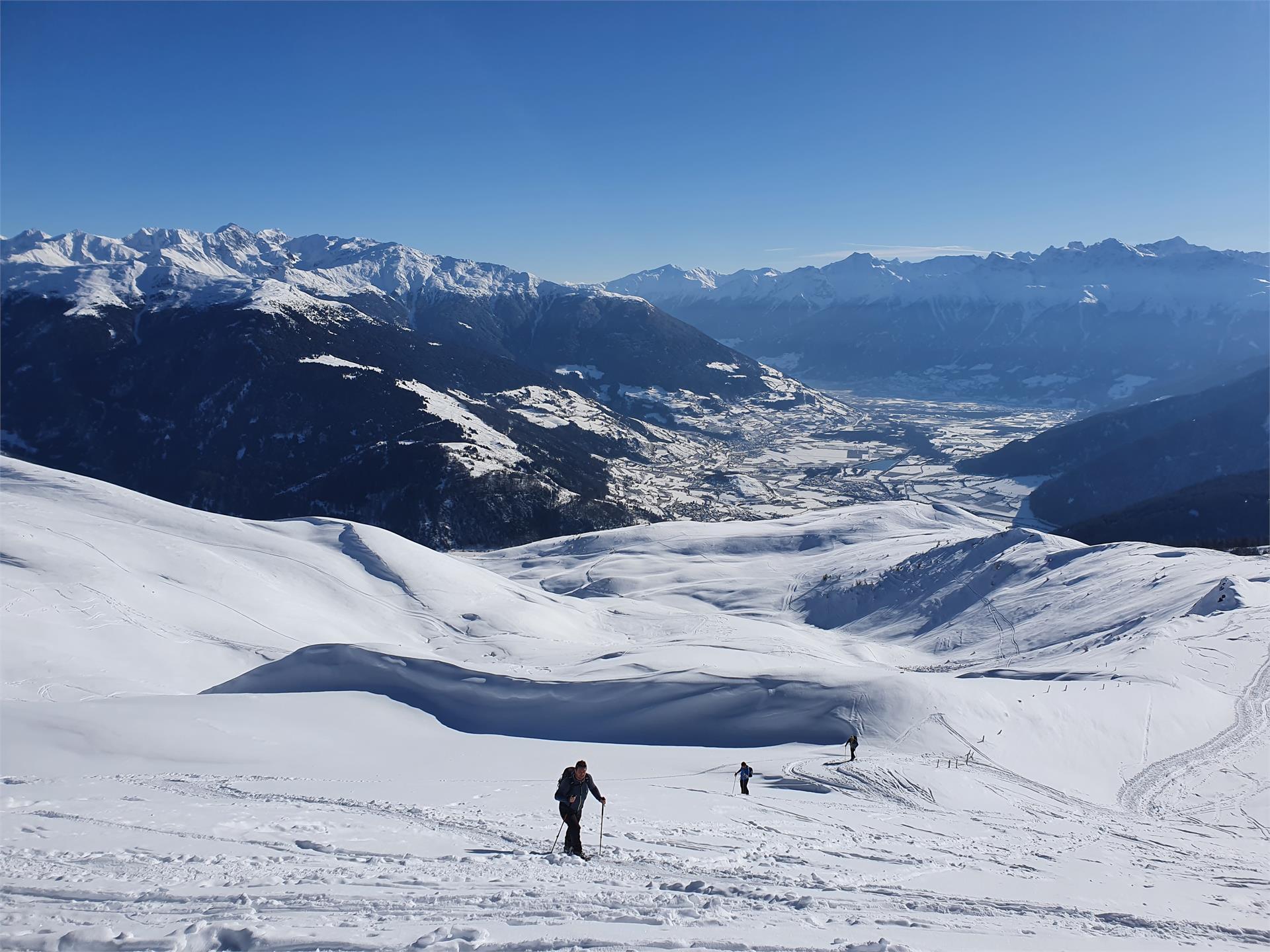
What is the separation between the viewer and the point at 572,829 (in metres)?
13.5

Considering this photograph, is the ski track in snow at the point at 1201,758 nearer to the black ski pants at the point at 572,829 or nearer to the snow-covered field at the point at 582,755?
the snow-covered field at the point at 582,755

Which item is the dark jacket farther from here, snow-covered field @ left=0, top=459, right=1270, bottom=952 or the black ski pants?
snow-covered field @ left=0, top=459, right=1270, bottom=952

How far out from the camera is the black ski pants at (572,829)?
13383 mm

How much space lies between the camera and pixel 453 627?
55.9 m

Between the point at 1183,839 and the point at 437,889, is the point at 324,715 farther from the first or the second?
the point at 1183,839

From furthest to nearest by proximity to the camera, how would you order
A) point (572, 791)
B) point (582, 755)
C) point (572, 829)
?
point (582, 755), point (572, 829), point (572, 791)

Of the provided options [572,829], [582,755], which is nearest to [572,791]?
[572,829]

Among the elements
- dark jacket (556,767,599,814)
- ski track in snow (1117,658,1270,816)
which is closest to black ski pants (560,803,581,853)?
dark jacket (556,767,599,814)

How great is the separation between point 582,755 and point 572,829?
12488 mm

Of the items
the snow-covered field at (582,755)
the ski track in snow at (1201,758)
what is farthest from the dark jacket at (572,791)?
the ski track in snow at (1201,758)

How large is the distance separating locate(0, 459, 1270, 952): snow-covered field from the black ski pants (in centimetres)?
53

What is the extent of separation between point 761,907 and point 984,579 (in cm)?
6850

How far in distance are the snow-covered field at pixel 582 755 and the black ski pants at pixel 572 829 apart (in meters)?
0.53

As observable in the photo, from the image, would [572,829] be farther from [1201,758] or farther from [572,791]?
[1201,758]
